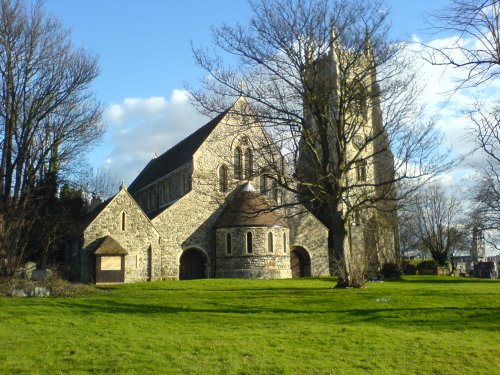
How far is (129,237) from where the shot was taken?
35.1 m

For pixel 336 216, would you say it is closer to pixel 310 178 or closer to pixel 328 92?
pixel 310 178

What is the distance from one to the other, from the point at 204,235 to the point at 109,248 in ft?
22.9

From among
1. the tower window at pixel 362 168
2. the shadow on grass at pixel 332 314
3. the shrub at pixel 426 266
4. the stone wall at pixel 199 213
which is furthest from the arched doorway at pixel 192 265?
the shadow on grass at pixel 332 314

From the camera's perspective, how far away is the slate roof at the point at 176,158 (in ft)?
136

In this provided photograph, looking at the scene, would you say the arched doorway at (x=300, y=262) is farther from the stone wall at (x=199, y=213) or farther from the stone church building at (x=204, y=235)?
the stone wall at (x=199, y=213)

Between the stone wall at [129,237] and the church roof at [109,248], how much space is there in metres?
0.45

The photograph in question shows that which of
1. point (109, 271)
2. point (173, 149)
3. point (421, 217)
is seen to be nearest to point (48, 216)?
point (109, 271)

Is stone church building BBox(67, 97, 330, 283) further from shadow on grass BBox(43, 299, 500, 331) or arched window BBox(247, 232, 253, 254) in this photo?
shadow on grass BBox(43, 299, 500, 331)

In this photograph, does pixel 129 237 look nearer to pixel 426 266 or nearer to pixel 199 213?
pixel 199 213

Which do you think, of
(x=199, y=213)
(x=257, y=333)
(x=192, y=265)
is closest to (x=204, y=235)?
(x=199, y=213)

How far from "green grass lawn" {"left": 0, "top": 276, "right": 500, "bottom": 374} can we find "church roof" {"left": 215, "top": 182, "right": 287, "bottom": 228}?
14371 mm

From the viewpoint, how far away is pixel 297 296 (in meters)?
21.1

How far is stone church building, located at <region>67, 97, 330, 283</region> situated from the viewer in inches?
1347

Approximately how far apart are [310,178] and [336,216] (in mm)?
2814
